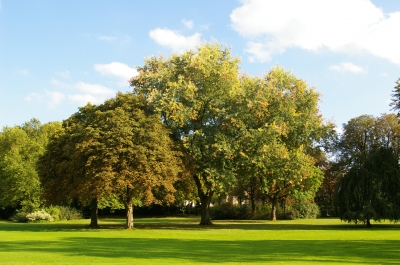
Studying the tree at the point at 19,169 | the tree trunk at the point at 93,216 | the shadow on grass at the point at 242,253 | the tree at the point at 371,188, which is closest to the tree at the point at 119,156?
the tree trunk at the point at 93,216

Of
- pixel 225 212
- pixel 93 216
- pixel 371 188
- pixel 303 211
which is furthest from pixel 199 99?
pixel 303 211

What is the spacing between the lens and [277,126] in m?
38.6

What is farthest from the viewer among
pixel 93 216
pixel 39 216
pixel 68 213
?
pixel 68 213

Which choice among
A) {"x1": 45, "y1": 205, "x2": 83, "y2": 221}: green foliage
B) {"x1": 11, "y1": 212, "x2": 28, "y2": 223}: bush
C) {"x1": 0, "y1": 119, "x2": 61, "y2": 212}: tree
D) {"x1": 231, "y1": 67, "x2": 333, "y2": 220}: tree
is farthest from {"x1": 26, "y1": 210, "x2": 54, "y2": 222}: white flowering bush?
{"x1": 231, "y1": 67, "x2": 333, "y2": 220}: tree

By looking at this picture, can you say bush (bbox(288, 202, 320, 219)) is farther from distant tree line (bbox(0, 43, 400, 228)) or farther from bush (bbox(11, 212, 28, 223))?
bush (bbox(11, 212, 28, 223))

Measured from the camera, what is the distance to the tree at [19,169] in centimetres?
5906

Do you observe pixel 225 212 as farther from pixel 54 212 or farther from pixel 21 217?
pixel 21 217

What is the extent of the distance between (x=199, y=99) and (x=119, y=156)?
9351mm

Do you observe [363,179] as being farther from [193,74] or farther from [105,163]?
[105,163]

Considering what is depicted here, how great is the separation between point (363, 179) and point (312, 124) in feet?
22.4

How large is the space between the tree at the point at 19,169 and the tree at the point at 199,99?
77.5 ft

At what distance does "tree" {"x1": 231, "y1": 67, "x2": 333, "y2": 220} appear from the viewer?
3844cm

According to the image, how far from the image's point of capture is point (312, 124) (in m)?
41.4

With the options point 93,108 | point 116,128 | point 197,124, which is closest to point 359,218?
point 197,124
